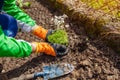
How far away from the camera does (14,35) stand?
3488 mm

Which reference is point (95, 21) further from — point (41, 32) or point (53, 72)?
point (53, 72)

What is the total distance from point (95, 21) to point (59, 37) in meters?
0.47

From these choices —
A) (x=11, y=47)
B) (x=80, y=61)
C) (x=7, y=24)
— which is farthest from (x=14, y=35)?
(x=80, y=61)

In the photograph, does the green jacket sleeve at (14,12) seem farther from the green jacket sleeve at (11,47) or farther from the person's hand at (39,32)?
the green jacket sleeve at (11,47)

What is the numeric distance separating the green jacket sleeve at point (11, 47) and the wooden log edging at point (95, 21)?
2.90ft

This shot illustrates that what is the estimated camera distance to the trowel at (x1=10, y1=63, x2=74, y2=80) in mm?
3229

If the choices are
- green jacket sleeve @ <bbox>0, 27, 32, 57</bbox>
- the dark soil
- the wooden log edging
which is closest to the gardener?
green jacket sleeve @ <bbox>0, 27, 32, 57</bbox>

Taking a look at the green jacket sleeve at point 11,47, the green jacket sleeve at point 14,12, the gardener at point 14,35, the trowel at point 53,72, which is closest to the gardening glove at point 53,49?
the gardener at point 14,35

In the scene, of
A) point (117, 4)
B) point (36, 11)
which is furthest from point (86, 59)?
point (36, 11)

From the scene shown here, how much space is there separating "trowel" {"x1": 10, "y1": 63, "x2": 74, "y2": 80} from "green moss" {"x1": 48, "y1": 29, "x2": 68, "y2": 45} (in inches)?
12.4

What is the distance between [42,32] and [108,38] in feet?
2.74

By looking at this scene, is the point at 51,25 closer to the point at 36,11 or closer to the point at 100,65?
the point at 36,11

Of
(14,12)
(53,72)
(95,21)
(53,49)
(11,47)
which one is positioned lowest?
(53,72)

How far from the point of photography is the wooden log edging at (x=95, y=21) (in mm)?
3350
